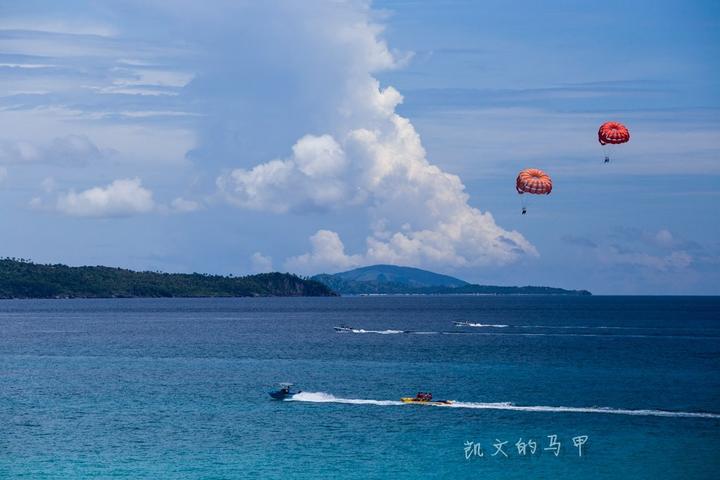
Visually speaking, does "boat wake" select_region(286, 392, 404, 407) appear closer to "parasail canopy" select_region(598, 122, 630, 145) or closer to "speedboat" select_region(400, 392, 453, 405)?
"speedboat" select_region(400, 392, 453, 405)

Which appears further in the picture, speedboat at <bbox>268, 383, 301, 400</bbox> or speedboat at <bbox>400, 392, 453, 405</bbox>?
speedboat at <bbox>268, 383, 301, 400</bbox>

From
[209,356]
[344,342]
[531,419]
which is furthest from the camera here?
[344,342]

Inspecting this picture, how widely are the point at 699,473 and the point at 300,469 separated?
82.1 feet

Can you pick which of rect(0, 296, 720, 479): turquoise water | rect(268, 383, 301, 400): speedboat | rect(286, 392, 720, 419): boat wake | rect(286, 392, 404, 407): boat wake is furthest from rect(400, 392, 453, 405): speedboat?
rect(268, 383, 301, 400): speedboat

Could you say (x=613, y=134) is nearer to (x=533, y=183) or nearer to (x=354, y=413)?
(x=533, y=183)

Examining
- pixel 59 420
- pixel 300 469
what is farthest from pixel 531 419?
pixel 59 420

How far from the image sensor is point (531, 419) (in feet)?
267

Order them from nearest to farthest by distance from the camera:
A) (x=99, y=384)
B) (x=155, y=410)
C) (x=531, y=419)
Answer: (x=531, y=419) → (x=155, y=410) → (x=99, y=384)

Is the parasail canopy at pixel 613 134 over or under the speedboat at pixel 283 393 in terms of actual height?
over

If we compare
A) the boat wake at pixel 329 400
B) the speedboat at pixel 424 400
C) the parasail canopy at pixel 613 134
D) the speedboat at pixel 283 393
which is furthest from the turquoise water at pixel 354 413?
the parasail canopy at pixel 613 134

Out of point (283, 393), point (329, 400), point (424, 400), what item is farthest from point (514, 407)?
point (283, 393)

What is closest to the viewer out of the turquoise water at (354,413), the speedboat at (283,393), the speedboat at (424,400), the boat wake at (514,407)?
the turquoise water at (354,413)

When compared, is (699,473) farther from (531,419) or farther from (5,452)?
(5,452)

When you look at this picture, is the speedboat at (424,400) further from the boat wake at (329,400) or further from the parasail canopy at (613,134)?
the parasail canopy at (613,134)
